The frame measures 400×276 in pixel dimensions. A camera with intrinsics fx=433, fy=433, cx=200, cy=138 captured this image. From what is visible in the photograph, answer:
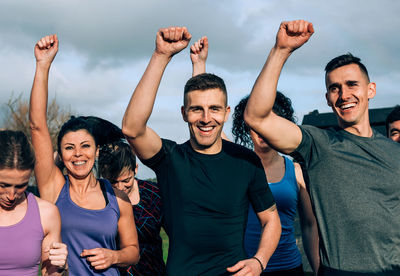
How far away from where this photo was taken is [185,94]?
2.92 m

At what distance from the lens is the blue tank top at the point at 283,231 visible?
12.1ft

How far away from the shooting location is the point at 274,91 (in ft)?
8.52

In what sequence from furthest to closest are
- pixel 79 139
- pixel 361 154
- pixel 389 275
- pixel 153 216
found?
pixel 153 216 → pixel 79 139 → pixel 361 154 → pixel 389 275

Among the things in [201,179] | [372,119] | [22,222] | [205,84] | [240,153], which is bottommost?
[22,222]

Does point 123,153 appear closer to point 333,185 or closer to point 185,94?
point 185,94

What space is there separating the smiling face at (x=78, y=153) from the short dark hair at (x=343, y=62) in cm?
189

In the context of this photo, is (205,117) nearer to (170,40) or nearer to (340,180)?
(170,40)

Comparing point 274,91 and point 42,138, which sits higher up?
point 274,91

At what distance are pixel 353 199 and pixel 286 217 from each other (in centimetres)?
118

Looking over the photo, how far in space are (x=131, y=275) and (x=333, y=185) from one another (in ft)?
6.15

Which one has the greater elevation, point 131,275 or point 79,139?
point 79,139

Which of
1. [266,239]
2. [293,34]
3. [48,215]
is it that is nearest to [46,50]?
[48,215]

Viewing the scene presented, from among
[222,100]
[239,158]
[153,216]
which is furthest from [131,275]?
[222,100]

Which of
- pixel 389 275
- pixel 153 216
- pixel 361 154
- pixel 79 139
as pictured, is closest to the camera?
pixel 389 275
